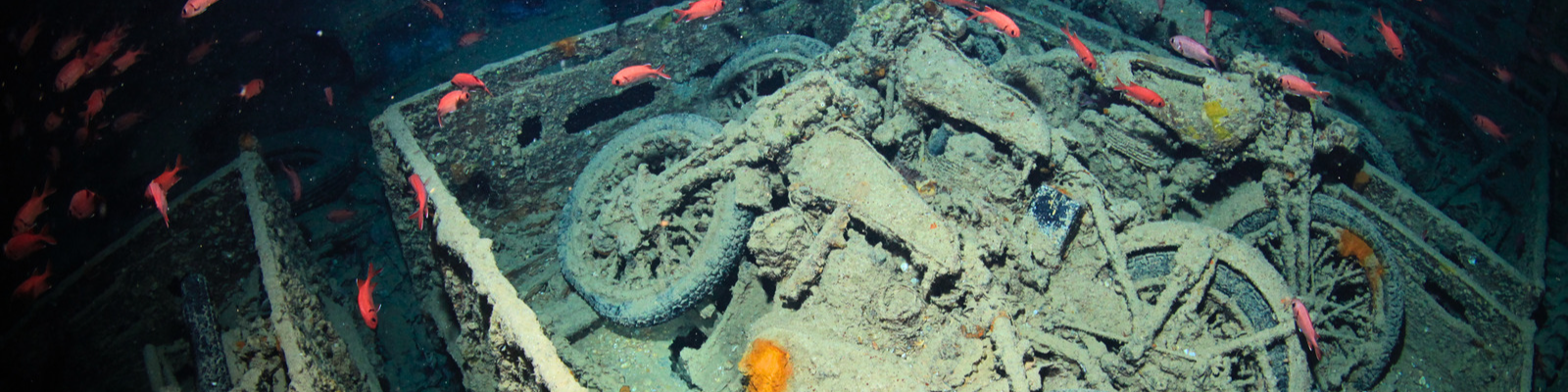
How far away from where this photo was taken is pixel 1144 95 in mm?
4758

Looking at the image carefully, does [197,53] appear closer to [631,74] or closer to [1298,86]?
[631,74]

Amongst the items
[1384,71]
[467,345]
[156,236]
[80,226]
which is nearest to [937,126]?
[467,345]

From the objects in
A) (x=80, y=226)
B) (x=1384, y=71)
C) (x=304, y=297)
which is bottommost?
(x=80, y=226)

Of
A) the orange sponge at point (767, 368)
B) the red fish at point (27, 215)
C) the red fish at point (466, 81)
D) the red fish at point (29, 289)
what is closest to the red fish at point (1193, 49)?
the orange sponge at point (767, 368)

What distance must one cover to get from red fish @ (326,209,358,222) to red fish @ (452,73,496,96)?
9.77 feet

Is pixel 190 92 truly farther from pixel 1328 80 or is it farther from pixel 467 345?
pixel 1328 80

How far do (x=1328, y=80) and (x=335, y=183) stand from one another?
1372 centimetres

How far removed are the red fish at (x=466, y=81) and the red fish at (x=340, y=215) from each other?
2.98 m

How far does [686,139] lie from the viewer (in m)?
5.30

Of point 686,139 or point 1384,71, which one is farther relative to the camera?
point 1384,71

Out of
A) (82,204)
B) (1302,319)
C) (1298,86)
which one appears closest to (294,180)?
(82,204)

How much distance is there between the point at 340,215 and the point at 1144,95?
8818mm

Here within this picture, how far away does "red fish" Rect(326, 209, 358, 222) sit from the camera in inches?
263

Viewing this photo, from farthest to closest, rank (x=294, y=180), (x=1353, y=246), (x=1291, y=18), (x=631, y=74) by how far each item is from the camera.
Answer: (x=1291, y=18) < (x=294, y=180) < (x=631, y=74) < (x=1353, y=246)
